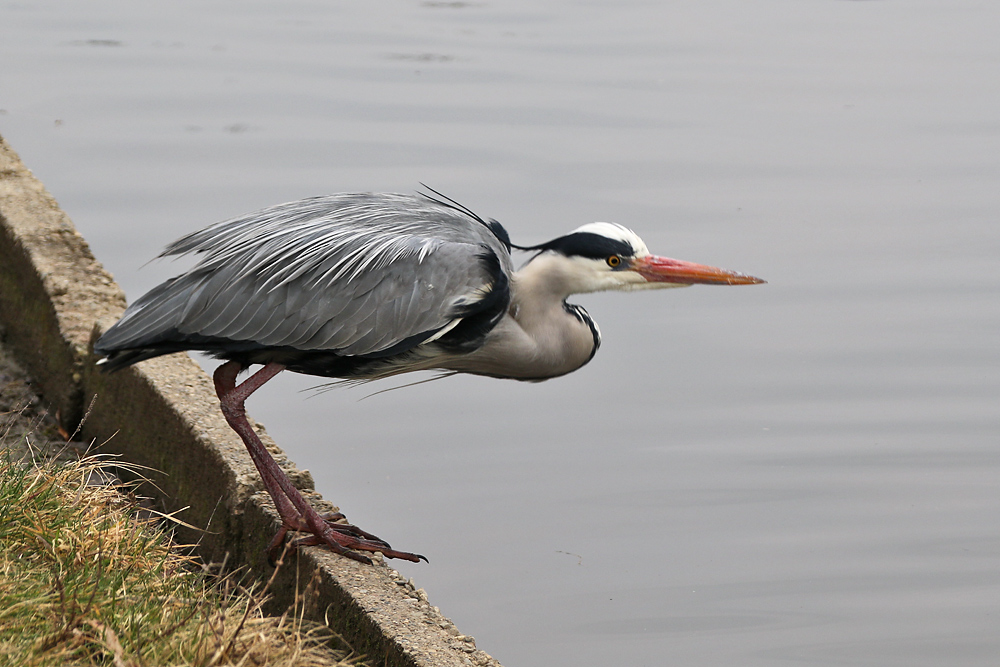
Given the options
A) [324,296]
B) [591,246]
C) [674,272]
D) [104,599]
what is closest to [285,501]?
[324,296]

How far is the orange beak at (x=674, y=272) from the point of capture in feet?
13.8

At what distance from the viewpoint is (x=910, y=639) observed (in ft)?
16.0

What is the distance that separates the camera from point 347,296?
404cm

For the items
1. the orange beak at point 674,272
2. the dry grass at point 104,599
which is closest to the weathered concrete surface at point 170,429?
the dry grass at point 104,599

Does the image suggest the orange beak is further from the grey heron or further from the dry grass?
the dry grass

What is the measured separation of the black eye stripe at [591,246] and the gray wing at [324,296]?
0.28m

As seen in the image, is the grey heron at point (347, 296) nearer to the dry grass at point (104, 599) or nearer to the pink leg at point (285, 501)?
the pink leg at point (285, 501)

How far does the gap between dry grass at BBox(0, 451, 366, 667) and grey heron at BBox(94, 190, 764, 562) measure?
0.43m

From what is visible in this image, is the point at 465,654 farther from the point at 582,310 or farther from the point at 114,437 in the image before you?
the point at 114,437

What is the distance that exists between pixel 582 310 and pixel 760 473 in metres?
1.79

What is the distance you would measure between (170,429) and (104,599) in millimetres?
1272

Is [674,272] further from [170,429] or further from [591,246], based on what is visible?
[170,429]

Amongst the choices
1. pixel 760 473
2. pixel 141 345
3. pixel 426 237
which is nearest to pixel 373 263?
pixel 426 237

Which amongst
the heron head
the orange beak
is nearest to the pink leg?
A: the heron head
